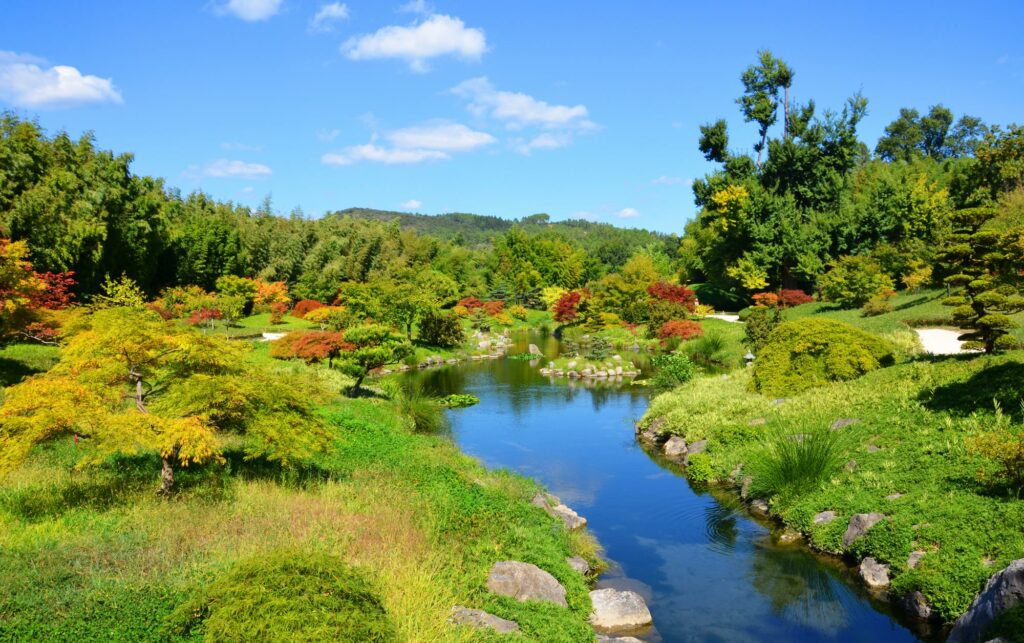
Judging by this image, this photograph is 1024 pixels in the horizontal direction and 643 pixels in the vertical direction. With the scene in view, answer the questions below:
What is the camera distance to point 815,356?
61.3 ft

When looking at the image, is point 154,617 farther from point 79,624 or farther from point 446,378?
point 446,378

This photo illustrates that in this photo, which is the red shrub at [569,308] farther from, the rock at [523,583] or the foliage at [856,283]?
the rock at [523,583]

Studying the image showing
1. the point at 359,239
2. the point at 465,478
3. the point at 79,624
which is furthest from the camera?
the point at 359,239

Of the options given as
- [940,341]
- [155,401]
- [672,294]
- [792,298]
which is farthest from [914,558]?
[792,298]

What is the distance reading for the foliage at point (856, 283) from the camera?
34.8 meters

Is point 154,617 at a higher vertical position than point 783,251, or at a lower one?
lower

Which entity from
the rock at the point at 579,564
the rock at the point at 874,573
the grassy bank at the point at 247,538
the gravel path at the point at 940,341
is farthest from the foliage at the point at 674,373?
the rock at the point at 579,564

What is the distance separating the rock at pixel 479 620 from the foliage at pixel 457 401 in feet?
55.1

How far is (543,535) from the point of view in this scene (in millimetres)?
10461

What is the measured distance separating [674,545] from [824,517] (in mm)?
2740

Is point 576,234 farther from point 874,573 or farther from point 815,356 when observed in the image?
point 874,573

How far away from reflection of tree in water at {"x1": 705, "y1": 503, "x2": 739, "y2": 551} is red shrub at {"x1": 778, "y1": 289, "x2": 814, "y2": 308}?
98.2ft

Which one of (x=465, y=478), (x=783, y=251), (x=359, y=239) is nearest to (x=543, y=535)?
(x=465, y=478)

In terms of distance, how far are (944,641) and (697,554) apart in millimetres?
4133
